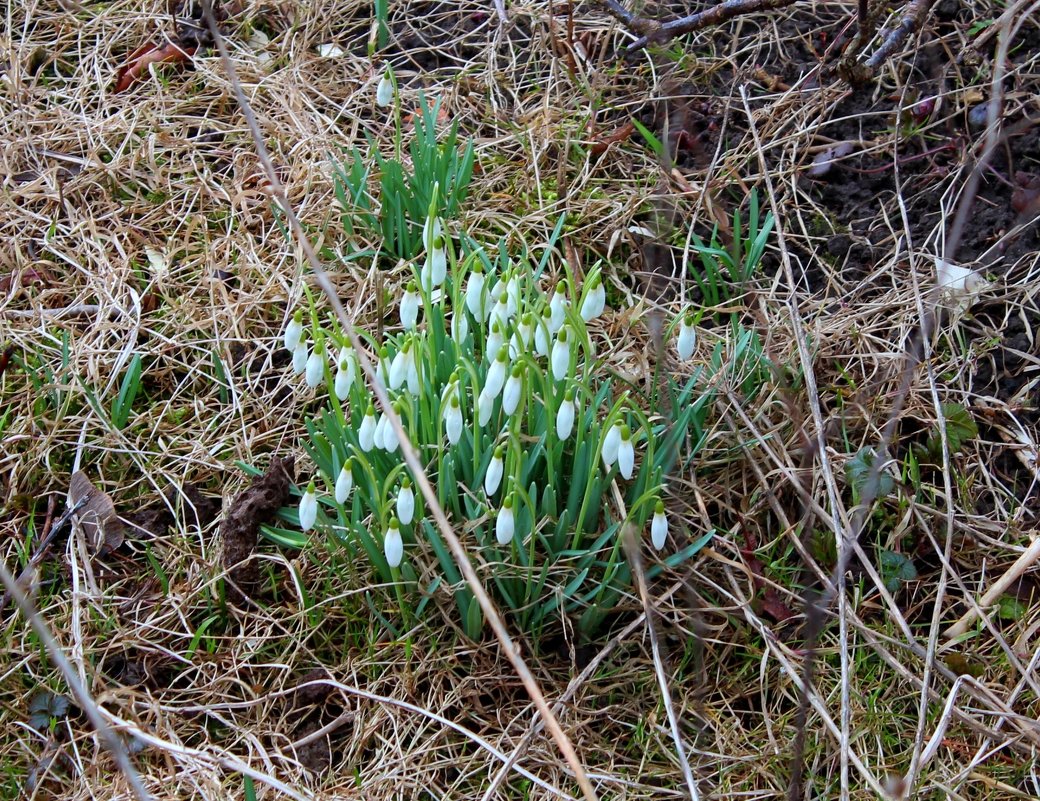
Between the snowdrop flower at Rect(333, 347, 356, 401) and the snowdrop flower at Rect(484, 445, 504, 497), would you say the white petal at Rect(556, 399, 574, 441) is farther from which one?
the snowdrop flower at Rect(333, 347, 356, 401)

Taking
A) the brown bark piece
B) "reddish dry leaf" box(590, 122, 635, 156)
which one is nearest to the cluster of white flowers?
the brown bark piece

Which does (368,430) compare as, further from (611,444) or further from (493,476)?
(611,444)

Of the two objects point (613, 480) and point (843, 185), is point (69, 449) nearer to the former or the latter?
point (613, 480)

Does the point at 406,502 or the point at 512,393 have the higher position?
the point at 512,393

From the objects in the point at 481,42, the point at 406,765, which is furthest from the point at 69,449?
the point at 481,42

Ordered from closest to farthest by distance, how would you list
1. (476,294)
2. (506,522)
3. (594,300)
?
(506,522)
(594,300)
(476,294)

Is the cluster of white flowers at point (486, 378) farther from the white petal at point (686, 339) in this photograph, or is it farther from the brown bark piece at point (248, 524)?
the brown bark piece at point (248, 524)

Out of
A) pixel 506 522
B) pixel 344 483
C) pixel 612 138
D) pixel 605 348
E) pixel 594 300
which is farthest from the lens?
pixel 612 138

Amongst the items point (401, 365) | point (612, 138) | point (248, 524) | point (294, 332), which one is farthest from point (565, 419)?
point (612, 138)
